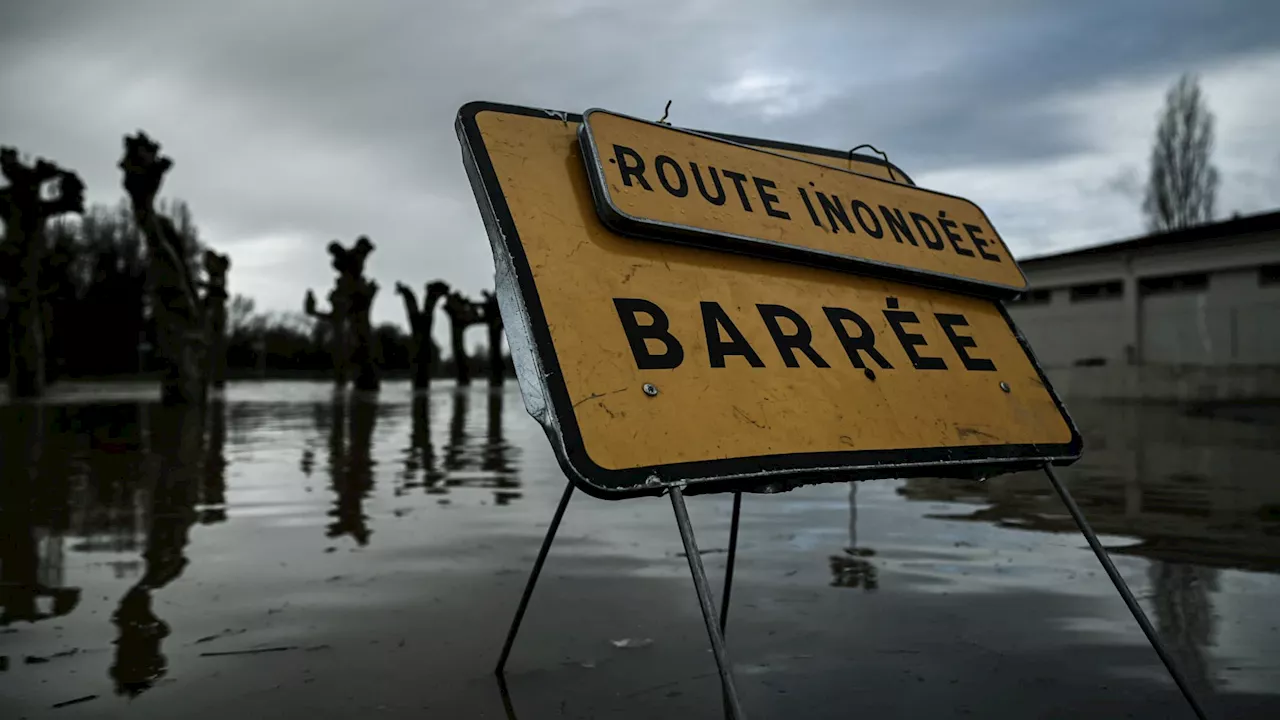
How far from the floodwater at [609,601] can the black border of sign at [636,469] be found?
0.63 metres

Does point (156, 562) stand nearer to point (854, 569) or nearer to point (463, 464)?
point (854, 569)

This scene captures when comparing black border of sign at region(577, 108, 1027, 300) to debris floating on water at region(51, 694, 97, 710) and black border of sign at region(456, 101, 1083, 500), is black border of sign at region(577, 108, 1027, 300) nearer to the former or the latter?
black border of sign at region(456, 101, 1083, 500)

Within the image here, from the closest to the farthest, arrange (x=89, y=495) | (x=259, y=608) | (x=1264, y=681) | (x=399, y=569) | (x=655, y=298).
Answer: (x=655, y=298) → (x=1264, y=681) → (x=259, y=608) → (x=399, y=569) → (x=89, y=495)

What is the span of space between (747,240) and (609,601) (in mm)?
1648

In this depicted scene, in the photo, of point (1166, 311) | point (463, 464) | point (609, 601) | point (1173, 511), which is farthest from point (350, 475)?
point (1166, 311)

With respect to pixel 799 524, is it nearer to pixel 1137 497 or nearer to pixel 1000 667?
pixel 1000 667

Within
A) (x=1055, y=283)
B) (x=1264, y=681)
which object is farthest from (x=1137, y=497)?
(x=1055, y=283)

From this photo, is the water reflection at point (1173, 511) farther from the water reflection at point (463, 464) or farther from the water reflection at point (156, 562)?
the water reflection at point (463, 464)

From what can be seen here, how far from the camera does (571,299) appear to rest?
159 cm

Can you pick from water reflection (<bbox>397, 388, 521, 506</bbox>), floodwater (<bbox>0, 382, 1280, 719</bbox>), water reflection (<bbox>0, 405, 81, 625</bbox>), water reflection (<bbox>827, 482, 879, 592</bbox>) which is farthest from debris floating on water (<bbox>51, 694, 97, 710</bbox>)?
water reflection (<bbox>397, 388, 521, 506</bbox>)

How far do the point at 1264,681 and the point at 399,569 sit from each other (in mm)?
2880

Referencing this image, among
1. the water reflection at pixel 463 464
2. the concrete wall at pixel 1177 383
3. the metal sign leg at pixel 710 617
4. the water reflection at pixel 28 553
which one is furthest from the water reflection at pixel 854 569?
the concrete wall at pixel 1177 383

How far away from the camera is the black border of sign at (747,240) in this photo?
5.58 ft

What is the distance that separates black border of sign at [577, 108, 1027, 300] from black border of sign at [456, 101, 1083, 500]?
18 cm
